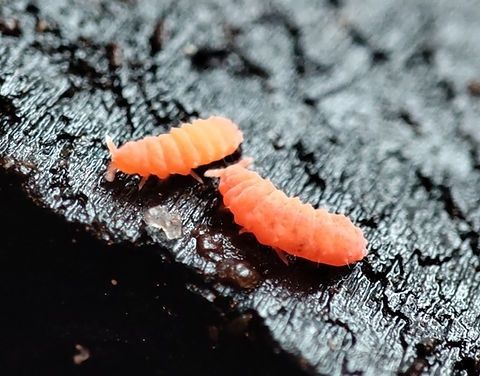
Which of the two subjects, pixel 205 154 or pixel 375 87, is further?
pixel 375 87

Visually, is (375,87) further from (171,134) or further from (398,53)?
(171,134)

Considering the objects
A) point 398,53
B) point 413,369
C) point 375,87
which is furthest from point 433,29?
point 413,369

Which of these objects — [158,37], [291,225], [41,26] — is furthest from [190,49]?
[291,225]

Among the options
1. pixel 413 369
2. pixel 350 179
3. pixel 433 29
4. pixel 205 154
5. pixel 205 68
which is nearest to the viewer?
pixel 413 369

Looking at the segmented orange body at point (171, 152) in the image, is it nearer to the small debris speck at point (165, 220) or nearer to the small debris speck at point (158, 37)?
the small debris speck at point (165, 220)

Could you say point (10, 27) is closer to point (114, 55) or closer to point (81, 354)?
point (114, 55)

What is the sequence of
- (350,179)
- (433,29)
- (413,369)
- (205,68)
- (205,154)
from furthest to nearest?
(433,29) → (205,68) → (350,179) → (205,154) → (413,369)

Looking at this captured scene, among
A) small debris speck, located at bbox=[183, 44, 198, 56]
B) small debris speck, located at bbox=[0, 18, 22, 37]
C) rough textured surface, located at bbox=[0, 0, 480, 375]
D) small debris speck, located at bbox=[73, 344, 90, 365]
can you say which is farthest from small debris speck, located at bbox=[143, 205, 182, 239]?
small debris speck, located at bbox=[0, 18, 22, 37]
